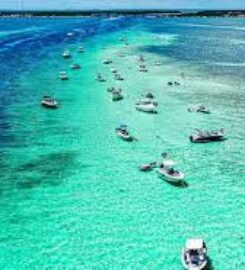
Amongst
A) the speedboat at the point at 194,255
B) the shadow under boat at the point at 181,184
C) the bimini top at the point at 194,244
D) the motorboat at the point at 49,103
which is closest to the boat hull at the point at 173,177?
the shadow under boat at the point at 181,184

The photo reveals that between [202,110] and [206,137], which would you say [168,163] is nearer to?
[206,137]

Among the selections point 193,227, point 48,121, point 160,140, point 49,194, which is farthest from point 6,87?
point 193,227

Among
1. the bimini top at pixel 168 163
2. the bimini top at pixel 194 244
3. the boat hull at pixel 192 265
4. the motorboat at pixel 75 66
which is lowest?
the motorboat at pixel 75 66

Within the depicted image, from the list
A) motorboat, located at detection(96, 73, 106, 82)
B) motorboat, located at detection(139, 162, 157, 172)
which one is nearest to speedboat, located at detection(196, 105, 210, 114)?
motorboat, located at detection(139, 162, 157, 172)

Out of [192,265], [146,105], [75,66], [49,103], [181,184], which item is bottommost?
[75,66]

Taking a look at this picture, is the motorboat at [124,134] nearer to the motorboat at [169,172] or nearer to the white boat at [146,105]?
the motorboat at [169,172]

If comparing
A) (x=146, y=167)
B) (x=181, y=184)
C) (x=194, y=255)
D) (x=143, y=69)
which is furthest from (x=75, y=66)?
(x=194, y=255)

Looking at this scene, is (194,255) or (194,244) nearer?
(194,255)
